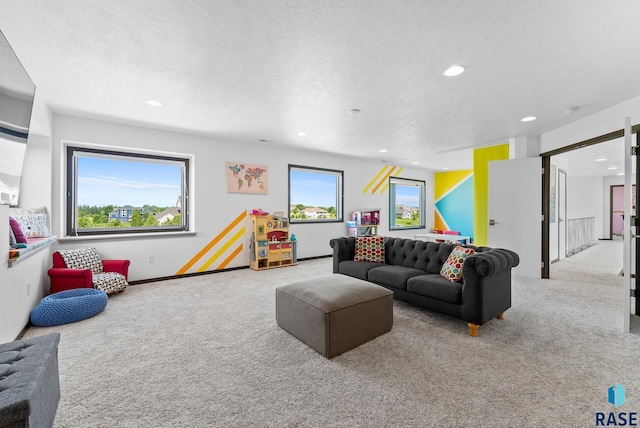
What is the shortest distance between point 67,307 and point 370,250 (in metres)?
3.62

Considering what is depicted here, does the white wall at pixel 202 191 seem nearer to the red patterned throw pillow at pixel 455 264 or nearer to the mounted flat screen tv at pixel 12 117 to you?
the mounted flat screen tv at pixel 12 117

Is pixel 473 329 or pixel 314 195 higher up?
pixel 314 195

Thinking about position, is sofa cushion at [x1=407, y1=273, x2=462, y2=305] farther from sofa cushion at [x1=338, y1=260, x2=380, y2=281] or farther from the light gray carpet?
sofa cushion at [x1=338, y1=260, x2=380, y2=281]

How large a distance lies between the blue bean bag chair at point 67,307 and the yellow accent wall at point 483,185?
20.9ft

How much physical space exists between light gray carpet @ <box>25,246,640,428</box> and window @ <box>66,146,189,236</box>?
6.07 feet

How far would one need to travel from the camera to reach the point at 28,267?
2891mm

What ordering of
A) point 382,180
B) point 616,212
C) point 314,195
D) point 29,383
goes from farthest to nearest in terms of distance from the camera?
point 616,212, point 382,180, point 314,195, point 29,383

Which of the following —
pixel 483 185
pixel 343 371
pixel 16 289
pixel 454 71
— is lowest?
pixel 343 371

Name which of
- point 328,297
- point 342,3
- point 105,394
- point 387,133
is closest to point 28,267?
point 105,394

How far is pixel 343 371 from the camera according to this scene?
2027mm

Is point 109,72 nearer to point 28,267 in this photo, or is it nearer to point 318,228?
point 28,267

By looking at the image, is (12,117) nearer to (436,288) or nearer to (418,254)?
(436,288)

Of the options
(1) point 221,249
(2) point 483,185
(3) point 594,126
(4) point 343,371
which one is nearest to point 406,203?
(2) point 483,185

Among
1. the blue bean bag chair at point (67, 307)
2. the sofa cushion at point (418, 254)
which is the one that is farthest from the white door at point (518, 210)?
the blue bean bag chair at point (67, 307)
